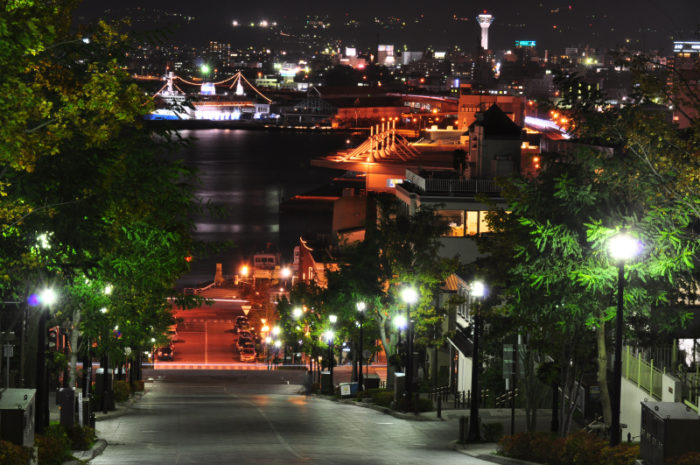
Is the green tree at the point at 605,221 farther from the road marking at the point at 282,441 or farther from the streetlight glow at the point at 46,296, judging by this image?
the streetlight glow at the point at 46,296

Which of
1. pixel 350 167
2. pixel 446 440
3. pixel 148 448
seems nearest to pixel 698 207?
pixel 446 440

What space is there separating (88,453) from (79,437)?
96 centimetres

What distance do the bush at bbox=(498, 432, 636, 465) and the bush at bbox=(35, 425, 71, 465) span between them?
9.13 meters

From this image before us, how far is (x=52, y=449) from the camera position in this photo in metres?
20.0

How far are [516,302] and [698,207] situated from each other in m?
5.83

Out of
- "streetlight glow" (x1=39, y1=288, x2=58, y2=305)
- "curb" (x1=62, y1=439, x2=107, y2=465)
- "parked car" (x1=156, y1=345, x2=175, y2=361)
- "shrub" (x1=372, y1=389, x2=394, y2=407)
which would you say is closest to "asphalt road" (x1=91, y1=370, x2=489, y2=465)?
"curb" (x1=62, y1=439, x2=107, y2=465)

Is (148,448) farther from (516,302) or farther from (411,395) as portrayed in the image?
(411,395)

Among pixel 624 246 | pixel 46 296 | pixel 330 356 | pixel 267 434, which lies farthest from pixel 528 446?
pixel 330 356

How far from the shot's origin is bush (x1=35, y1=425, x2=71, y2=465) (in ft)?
64.6

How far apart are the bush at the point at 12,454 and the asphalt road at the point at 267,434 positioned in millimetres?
3633

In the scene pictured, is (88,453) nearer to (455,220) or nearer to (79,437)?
(79,437)

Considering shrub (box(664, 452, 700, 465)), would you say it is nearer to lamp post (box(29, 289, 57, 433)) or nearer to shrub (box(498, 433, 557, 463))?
shrub (box(498, 433, 557, 463))

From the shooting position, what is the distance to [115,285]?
94.6ft

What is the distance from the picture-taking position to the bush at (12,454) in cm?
1652
